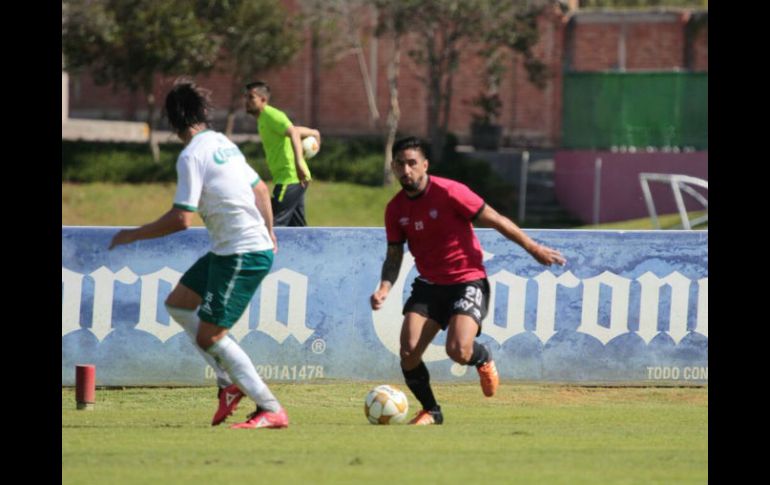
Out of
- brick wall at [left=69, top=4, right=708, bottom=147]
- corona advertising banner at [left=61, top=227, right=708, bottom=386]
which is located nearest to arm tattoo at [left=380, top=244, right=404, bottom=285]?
corona advertising banner at [left=61, top=227, right=708, bottom=386]

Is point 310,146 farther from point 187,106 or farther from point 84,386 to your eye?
point 187,106

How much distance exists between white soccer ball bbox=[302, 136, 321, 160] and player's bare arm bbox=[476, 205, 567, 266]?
545 cm

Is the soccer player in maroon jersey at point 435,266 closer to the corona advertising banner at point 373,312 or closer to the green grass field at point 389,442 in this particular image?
the green grass field at point 389,442

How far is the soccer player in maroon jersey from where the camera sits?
33.0 feet

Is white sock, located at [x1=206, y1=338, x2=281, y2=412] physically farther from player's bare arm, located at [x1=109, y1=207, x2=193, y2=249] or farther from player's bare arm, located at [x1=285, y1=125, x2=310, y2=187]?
player's bare arm, located at [x1=285, y1=125, x2=310, y2=187]

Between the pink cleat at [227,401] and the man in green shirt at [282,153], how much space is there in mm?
4746

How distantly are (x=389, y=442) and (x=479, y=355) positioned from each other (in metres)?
1.63

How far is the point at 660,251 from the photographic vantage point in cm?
1345

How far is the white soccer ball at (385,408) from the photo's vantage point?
33.7 ft

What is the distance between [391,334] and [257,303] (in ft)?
4.21
